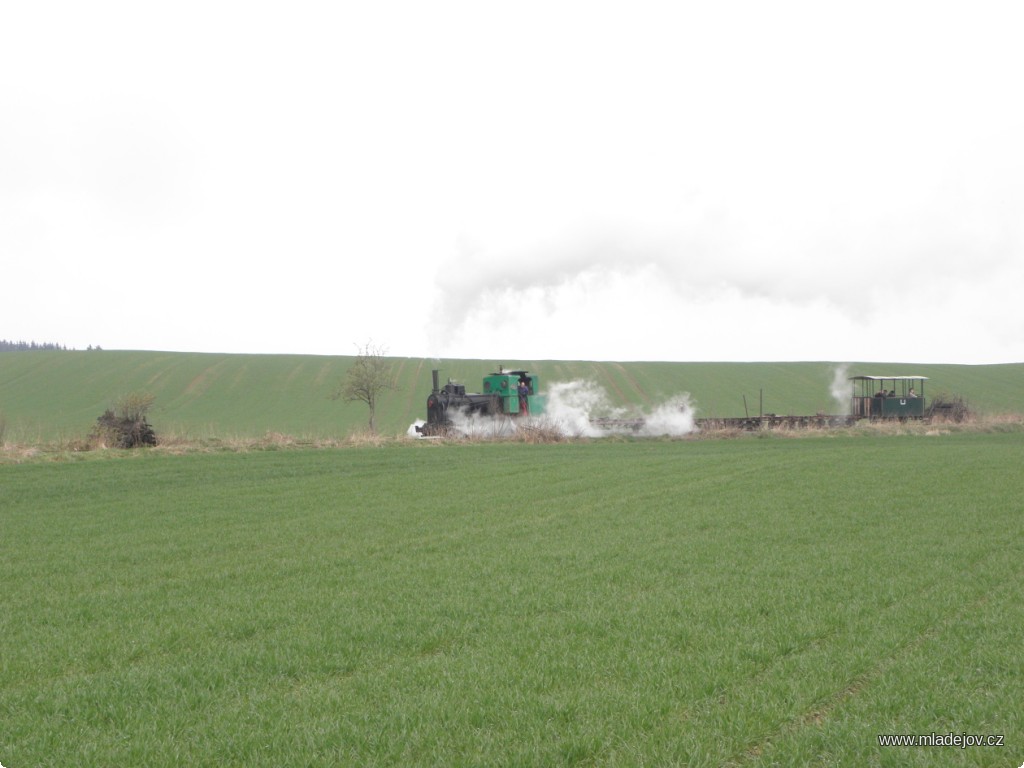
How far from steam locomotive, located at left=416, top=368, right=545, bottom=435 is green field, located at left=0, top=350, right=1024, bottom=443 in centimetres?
1224

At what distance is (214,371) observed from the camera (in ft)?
249

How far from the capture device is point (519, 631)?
7.84 metres

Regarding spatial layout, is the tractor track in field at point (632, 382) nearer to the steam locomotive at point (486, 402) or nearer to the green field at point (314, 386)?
the green field at point (314, 386)

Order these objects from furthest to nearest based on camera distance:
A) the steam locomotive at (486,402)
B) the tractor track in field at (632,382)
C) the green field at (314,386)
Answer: the tractor track in field at (632,382) < the green field at (314,386) < the steam locomotive at (486,402)

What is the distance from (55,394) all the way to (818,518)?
2660 inches

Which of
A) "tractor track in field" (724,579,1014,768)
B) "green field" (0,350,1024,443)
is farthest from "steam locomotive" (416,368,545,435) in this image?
"tractor track in field" (724,579,1014,768)

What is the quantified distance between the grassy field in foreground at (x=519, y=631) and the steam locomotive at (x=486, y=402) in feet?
74.1

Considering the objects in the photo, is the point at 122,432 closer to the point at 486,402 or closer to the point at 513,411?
the point at 486,402

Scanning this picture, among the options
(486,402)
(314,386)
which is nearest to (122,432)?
(486,402)

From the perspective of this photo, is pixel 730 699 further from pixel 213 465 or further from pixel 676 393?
pixel 676 393

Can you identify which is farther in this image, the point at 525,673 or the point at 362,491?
the point at 362,491

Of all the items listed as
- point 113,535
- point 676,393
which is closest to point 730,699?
point 113,535

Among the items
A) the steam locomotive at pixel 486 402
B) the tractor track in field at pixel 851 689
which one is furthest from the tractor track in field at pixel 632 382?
the tractor track in field at pixel 851 689

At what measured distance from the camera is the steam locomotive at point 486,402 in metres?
40.5
